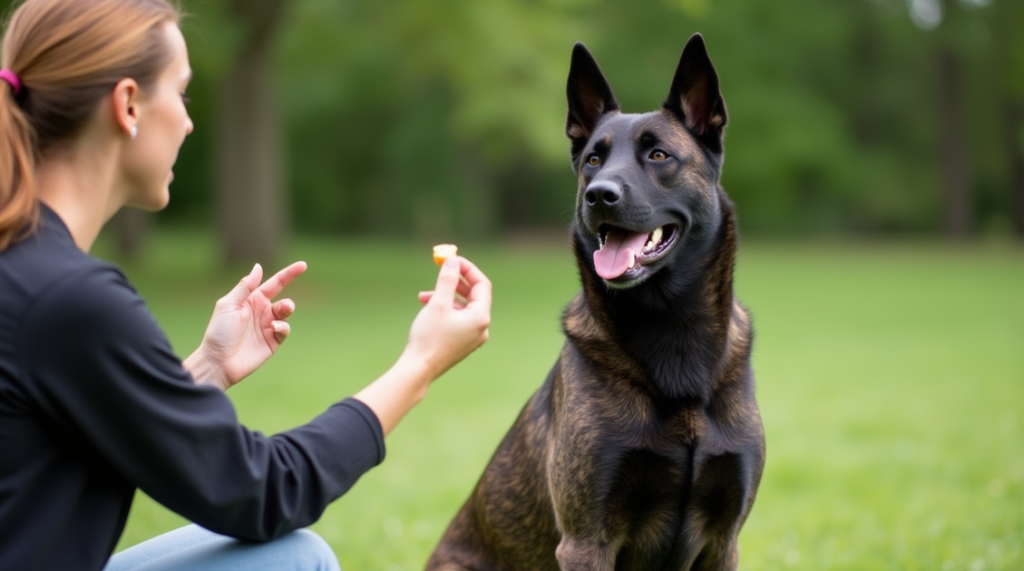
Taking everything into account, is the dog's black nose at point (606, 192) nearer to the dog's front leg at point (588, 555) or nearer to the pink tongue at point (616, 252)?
the pink tongue at point (616, 252)

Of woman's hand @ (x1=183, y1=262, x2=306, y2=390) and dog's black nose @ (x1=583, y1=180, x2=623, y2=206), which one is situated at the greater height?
dog's black nose @ (x1=583, y1=180, x2=623, y2=206)

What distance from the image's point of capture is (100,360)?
69.7 inches

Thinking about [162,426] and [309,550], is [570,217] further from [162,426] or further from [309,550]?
[162,426]

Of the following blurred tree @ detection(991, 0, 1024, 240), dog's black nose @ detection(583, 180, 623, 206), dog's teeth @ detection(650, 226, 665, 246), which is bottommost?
blurred tree @ detection(991, 0, 1024, 240)

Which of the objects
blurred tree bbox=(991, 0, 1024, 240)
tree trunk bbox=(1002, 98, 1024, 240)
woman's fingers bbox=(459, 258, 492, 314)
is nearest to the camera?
woman's fingers bbox=(459, 258, 492, 314)

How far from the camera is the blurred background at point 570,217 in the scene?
5.84 m

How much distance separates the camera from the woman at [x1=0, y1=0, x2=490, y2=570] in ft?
5.82

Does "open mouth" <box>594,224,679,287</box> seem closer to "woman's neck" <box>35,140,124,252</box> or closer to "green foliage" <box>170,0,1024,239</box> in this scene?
"woman's neck" <box>35,140,124,252</box>

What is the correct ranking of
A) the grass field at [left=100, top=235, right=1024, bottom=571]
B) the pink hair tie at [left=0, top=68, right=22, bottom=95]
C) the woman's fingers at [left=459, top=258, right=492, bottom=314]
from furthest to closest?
1. the grass field at [left=100, top=235, right=1024, bottom=571]
2. the woman's fingers at [left=459, top=258, right=492, bottom=314]
3. the pink hair tie at [left=0, top=68, right=22, bottom=95]

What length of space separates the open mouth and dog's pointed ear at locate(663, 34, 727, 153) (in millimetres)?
363

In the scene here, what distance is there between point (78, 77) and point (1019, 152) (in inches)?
1374

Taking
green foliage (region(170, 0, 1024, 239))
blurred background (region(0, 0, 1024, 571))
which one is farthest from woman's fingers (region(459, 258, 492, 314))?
green foliage (region(170, 0, 1024, 239))

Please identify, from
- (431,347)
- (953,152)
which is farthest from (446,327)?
(953,152)

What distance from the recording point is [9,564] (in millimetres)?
1838
